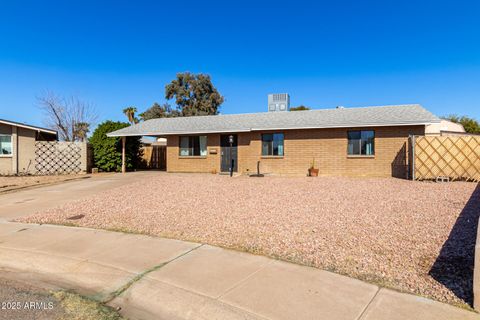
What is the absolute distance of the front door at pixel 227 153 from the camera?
20.0 m

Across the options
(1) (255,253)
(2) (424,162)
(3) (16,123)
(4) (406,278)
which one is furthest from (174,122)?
(4) (406,278)

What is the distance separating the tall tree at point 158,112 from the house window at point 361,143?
31.3 meters

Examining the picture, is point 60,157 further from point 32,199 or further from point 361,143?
point 361,143

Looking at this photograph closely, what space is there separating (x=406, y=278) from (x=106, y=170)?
21.4 m

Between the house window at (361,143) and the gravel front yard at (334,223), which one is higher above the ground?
the house window at (361,143)

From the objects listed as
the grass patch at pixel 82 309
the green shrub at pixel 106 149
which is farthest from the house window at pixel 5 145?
the grass patch at pixel 82 309

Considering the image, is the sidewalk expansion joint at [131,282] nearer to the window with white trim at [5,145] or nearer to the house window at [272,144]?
the house window at [272,144]

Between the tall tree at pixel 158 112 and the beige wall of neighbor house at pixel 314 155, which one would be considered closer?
the beige wall of neighbor house at pixel 314 155

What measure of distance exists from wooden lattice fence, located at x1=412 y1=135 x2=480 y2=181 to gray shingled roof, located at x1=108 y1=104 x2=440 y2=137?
4.37ft

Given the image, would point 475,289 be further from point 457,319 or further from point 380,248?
point 380,248

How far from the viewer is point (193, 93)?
144 feet

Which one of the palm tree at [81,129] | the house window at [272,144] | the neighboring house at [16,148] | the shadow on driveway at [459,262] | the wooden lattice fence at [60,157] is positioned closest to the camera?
the shadow on driveway at [459,262]

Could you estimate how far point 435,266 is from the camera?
439 cm

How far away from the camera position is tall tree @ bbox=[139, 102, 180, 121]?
145 feet
